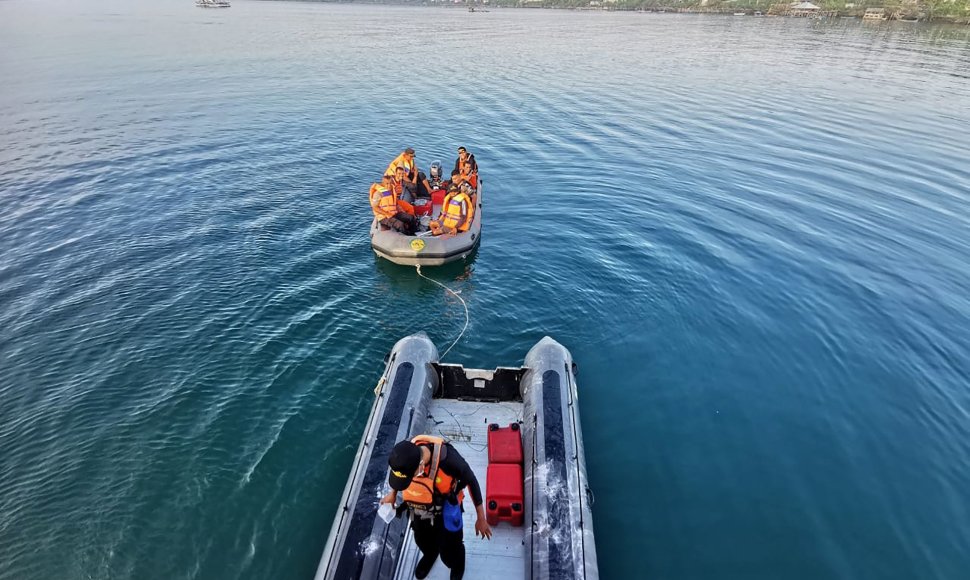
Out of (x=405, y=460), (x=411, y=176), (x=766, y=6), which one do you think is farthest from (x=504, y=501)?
(x=766, y=6)

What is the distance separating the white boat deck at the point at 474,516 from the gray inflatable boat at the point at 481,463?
1cm

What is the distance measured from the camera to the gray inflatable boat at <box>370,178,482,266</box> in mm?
12508

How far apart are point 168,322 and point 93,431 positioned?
2.93 metres

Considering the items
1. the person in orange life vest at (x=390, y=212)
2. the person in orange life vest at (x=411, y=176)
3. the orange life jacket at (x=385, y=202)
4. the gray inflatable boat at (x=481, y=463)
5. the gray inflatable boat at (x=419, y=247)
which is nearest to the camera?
the gray inflatable boat at (x=481, y=463)

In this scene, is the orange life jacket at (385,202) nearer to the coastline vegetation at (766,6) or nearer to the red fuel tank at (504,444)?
the red fuel tank at (504,444)

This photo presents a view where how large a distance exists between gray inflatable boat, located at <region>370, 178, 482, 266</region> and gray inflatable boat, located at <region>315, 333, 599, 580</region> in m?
4.21

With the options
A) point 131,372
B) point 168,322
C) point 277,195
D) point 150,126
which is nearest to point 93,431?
point 131,372

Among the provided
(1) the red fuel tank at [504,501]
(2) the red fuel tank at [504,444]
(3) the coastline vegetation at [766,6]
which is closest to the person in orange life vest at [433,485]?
(1) the red fuel tank at [504,501]

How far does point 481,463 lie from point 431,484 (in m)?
2.76

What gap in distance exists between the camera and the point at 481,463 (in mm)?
7043

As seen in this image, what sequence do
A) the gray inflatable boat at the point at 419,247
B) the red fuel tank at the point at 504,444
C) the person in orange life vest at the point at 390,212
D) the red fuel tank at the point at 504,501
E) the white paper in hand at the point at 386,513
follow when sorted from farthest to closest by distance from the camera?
the person in orange life vest at the point at 390,212 < the gray inflatable boat at the point at 419,247 < the red fuel tank at the point at 504,444 < the red fuel tank at the point at 504,501 < the white paper in hand at the point at 386,513

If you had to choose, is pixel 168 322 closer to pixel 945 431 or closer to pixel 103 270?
pixel 103 270

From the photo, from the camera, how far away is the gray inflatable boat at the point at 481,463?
17.8ft

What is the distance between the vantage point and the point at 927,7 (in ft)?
224
